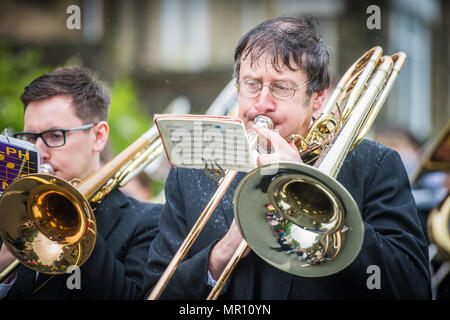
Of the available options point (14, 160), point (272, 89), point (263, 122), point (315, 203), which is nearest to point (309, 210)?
point (315, 203)

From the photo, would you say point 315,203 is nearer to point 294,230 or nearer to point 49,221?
point 294,230

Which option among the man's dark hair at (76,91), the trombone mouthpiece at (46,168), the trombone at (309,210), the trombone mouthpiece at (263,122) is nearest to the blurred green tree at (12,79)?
the man's dark hair at (76,91)

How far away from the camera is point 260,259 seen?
235cm

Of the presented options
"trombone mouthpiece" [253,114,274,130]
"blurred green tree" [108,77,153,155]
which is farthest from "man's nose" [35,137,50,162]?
"blurred green tree" [108,77,153,155]

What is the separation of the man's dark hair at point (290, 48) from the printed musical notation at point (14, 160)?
95cm

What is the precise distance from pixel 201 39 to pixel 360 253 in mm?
10951

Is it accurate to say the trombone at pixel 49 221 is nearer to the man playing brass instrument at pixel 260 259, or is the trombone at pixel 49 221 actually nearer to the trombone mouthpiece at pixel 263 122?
the man playing brass instrument at pixel 260 259

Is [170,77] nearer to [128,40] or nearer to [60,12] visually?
[128,40]

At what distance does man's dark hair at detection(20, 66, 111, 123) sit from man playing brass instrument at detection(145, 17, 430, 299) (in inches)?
30.4

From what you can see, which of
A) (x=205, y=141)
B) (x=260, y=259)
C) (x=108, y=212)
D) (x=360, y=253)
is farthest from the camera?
(x=108, y=212)

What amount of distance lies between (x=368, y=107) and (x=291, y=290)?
0.77 metres

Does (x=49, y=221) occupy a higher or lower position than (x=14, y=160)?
lower
